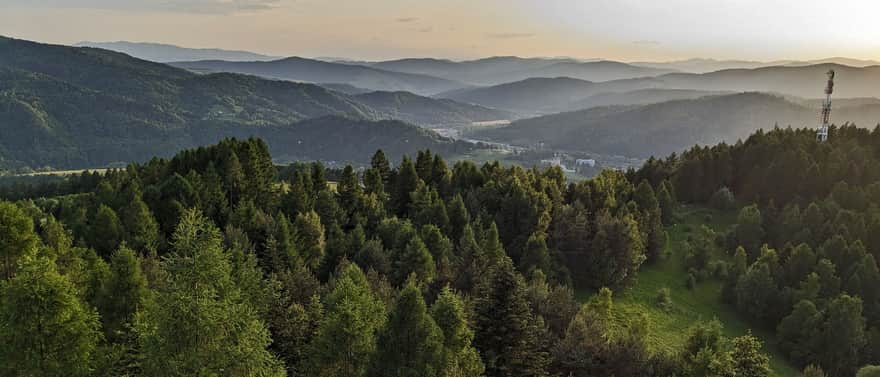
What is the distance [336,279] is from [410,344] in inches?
798

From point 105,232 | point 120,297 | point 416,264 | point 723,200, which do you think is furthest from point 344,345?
point 723,200

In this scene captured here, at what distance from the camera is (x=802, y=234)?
7162cm

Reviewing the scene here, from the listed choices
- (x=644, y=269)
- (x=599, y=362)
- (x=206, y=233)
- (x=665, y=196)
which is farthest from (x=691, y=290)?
(x=206, y=233)

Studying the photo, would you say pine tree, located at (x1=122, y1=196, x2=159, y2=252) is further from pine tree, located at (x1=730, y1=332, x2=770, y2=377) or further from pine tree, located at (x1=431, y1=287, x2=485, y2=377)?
pine tree, located at (x1=730, y1=332, x2=770, y2=377)

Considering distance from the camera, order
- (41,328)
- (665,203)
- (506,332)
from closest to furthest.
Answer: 1. (41,328)
2. (506,332)
3. (665,203)

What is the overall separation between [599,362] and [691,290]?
38518 millimetres

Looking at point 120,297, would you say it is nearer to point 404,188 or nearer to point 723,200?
point 404,188

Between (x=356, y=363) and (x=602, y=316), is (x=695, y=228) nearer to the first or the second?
(x=602, y=316)

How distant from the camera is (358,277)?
36781 mm

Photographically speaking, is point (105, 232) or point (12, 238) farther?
point (105, 232)

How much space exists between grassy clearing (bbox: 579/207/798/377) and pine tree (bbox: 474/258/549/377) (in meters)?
21.6

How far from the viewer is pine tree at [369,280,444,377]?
26.0m

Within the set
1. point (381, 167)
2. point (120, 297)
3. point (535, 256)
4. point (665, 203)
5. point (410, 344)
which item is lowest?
point (665, 203)

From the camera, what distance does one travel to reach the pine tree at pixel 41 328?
69.7ft
